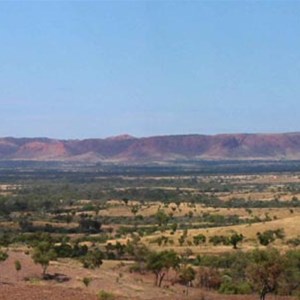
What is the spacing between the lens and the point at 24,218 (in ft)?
384

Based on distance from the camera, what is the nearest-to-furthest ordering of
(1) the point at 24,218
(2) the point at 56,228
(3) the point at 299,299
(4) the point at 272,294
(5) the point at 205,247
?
(3) the point at 299,299, (4) the point at 272,294, (5) the point at 205,247, (2) the point at 56,228, (1) the point at 24,218

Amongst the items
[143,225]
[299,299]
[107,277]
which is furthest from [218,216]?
[299,299]

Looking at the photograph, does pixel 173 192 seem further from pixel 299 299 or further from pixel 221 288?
pixel 299 299

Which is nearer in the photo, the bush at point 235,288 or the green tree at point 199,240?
the bush at point 235,288

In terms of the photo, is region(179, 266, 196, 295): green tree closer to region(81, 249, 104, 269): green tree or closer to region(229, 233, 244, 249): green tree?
region(81, 249, 104, 269): green tree

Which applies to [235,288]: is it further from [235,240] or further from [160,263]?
[235,240]

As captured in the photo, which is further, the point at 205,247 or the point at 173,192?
the point at 173,192

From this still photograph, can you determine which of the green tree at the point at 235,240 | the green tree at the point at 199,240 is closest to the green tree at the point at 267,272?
the green tree at the point at 235,240

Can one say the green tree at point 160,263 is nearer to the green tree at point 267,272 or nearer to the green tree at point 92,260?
the green tree at point 92,260

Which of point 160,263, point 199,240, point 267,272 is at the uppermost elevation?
point 267,272

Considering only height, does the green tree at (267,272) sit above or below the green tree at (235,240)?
above

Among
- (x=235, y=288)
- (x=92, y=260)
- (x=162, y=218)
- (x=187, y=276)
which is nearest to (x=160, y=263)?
(x=187, y=276)

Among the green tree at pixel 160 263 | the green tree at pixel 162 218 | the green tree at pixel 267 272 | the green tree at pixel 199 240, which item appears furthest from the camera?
the green tree at pixel 162 218

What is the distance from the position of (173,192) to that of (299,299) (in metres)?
141
